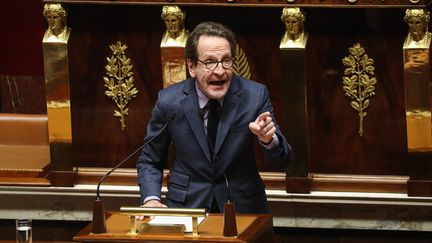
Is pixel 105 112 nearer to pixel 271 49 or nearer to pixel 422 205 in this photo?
pixel 271 49

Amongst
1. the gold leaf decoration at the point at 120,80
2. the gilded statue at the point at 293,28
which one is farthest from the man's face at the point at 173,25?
the gilded statue at the point at 293,28

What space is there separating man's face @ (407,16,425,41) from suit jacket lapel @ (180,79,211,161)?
83cm

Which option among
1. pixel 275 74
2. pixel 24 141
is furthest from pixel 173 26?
pixel 24 141

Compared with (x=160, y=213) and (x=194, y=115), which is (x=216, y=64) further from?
(x=160, y=213)

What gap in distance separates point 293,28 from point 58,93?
0.81 m

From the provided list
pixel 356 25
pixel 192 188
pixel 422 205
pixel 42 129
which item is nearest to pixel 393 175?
pixel 422 205

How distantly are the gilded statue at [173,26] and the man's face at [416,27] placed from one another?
2.34 ft

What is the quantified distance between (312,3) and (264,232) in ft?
3.76

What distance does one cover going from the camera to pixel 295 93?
12.4ft

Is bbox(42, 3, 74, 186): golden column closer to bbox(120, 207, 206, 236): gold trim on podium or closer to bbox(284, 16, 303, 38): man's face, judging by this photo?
bbox(284, 16, 303, 38): man's face

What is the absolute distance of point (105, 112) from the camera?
399cm

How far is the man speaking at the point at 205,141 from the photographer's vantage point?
3.11 metres

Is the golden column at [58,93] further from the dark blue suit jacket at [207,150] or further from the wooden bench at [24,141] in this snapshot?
the dark blue suit jacket at [207,150]

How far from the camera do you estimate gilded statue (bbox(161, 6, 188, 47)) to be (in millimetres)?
3797
